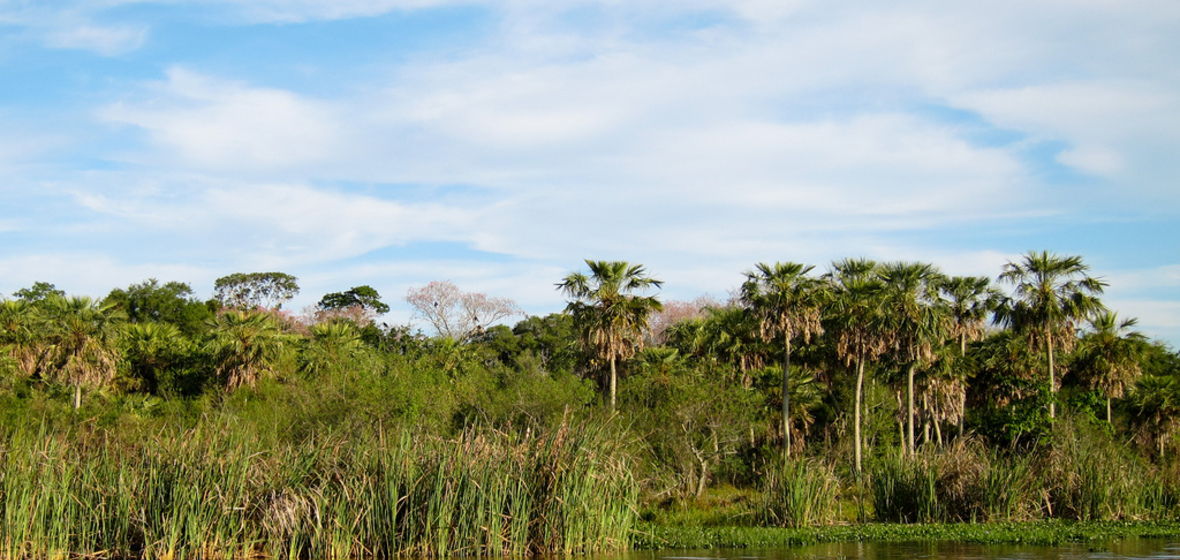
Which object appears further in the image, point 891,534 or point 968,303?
point 968,303

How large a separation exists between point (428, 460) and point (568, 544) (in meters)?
2.56

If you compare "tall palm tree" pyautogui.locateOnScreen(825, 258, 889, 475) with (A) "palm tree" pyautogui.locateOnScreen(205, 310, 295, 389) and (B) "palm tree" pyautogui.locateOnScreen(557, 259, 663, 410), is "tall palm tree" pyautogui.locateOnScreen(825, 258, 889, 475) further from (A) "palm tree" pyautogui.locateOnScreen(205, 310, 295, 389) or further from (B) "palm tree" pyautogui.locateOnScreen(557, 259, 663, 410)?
(A) "palm tree" pyautogui.locateOnScreen(205, 310, 295, 389)

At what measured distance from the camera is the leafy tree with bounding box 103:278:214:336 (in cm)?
5981

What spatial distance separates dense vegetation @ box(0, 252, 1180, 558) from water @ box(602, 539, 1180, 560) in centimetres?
Result: 191

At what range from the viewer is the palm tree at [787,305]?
43438mm

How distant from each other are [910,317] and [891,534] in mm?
23403

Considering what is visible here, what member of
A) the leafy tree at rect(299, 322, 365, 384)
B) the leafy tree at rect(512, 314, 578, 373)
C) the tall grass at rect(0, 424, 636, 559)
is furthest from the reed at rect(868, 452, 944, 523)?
the leafy tree at rect(512, 314, 578, 373)

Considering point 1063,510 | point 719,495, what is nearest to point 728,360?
point 719,495

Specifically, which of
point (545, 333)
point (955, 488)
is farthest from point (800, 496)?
point (545, 333)

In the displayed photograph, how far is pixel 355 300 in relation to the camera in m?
76.1

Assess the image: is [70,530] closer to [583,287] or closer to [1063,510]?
[1063,510]

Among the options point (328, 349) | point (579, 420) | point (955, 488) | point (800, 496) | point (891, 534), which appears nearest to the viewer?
point (891, 534)

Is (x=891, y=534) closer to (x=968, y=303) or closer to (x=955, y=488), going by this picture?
(x=955, y=488)

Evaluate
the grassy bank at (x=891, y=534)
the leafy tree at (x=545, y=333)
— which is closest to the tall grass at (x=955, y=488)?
the grassy bank at (x=891, y=534)
